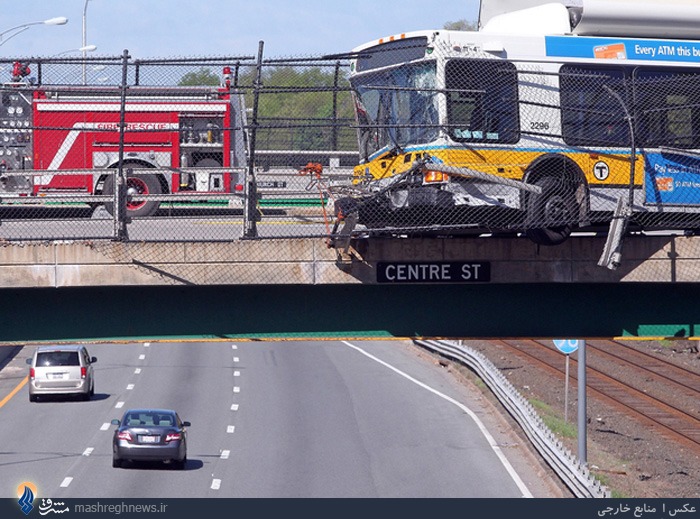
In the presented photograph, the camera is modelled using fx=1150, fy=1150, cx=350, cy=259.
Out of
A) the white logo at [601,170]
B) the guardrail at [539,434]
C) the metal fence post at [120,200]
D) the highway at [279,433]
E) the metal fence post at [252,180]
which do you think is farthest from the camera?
the highway at [279,433]

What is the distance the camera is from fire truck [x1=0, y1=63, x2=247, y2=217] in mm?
21750

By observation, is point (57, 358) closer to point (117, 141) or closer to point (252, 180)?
point (117, 141)

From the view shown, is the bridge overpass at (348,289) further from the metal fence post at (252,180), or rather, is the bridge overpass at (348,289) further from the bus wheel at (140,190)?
the bus wheel at (140,190)

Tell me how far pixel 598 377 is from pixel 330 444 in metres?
13.3

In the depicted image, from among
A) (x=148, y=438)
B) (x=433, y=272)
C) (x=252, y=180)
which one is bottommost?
(x=148, y=438)

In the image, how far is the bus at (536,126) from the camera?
17.1 meters

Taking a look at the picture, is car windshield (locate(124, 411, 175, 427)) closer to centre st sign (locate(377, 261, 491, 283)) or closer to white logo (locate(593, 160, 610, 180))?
centre st sign (locate(377, 261, 491, 283))

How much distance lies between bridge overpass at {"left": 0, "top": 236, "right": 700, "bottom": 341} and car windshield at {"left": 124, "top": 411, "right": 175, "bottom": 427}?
12.3m

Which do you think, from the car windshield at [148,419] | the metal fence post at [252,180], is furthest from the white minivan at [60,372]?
the metal fence post at [252,180]

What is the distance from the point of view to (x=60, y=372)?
39625 millimetres

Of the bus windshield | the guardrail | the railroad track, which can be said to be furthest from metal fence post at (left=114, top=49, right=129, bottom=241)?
the railroad track

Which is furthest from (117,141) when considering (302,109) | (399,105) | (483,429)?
(483,429)

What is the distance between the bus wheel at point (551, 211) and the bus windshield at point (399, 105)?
1.84 meters

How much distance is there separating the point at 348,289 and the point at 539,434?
11816 mm
